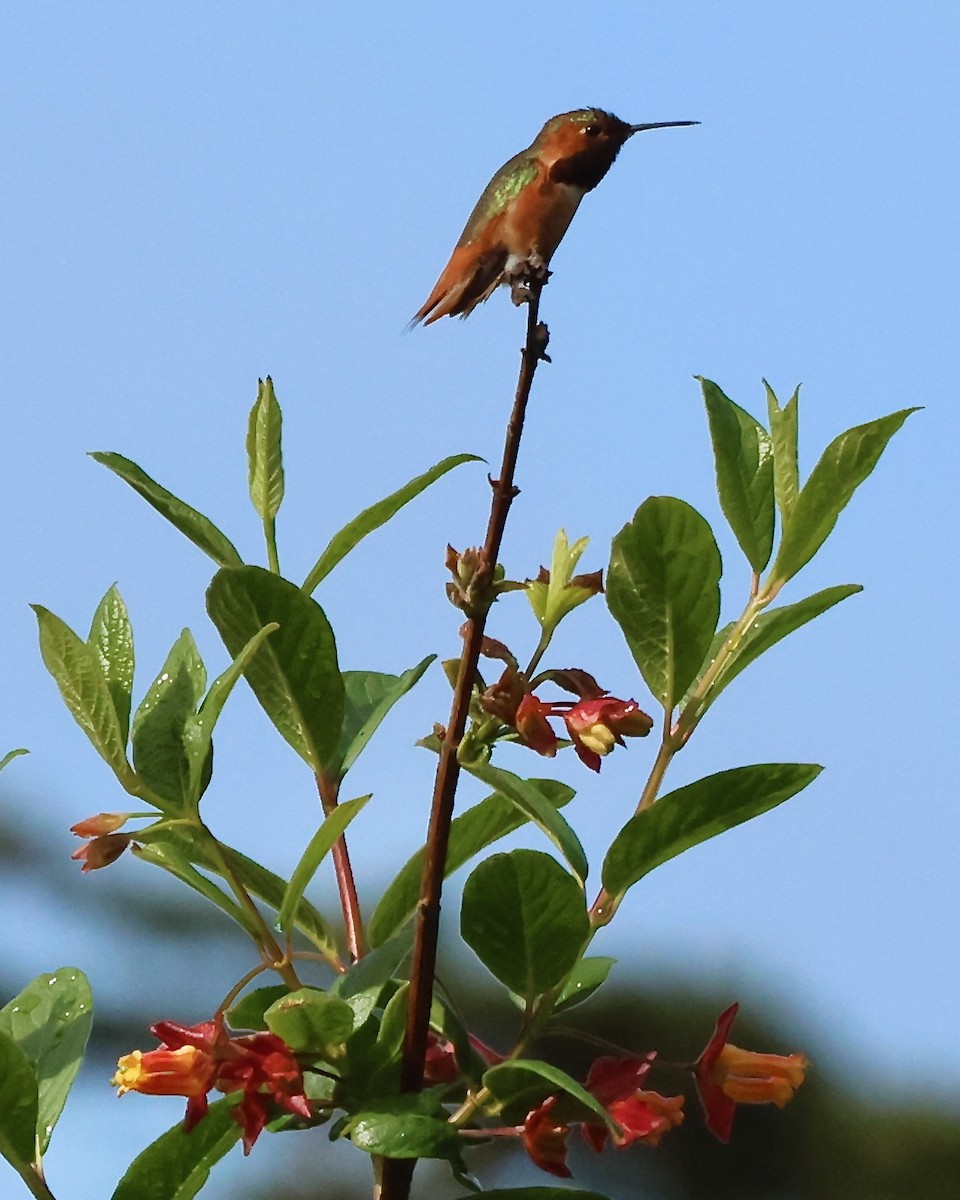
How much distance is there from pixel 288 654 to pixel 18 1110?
0.31 meters

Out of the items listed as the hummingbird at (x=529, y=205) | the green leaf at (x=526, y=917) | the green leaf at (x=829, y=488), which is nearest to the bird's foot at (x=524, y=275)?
the hummingbird at (x=529, y=205)

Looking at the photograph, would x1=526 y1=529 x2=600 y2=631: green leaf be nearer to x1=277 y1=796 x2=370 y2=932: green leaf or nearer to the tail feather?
x1=277 y1=796 x2=370 y2=932: green leaf

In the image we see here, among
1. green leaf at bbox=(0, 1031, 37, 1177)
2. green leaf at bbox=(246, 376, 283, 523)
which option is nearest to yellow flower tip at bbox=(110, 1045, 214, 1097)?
green leaf at bbox=(0, 1031, 37, 1177)

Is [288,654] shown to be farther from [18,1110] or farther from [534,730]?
[18,1110]

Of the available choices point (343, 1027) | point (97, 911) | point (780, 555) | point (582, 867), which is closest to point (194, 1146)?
point (343, 1027)

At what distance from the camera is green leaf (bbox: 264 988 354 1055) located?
79 centimetres

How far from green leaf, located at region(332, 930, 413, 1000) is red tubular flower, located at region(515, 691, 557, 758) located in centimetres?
14

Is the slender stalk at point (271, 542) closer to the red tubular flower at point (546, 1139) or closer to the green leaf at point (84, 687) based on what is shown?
the green leaf at point (84, 687)

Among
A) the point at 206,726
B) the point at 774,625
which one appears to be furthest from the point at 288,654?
the point at 774,625

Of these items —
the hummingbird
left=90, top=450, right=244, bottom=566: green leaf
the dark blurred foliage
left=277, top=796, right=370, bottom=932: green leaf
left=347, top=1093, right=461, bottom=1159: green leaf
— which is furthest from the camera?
the dark blurred foliage

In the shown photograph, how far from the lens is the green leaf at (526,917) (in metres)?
0.85

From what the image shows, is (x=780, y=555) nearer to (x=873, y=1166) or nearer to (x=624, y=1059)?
(x=624, y=1059)

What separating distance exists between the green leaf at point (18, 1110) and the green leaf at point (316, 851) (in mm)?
181

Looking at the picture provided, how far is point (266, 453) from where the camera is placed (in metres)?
1.15
